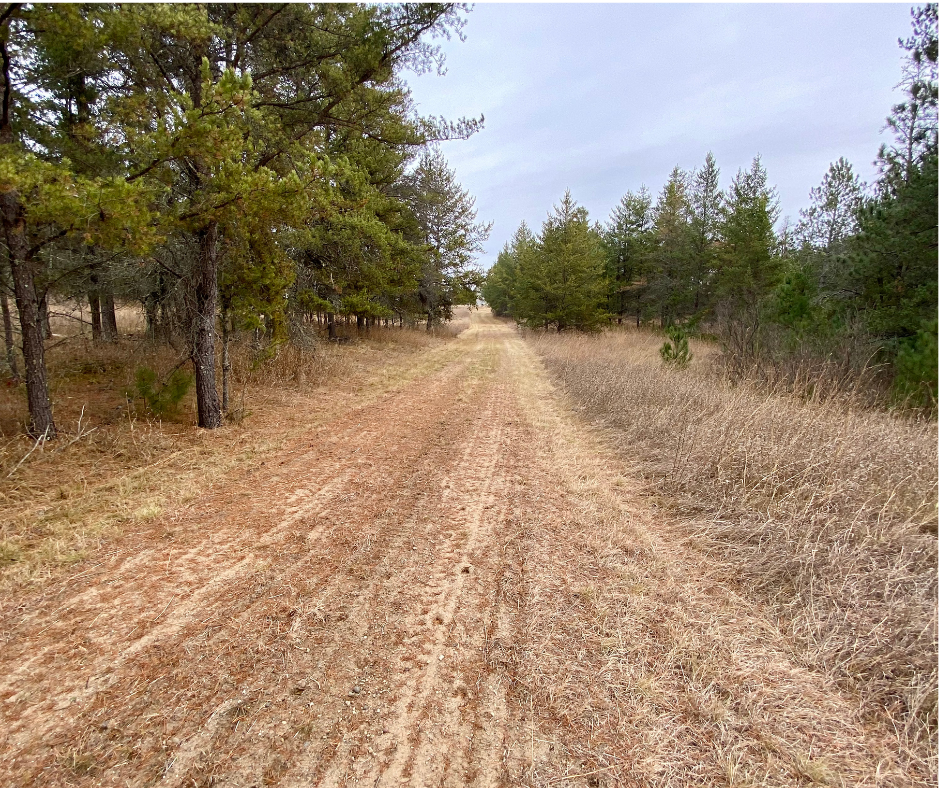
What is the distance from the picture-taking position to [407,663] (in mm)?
2332

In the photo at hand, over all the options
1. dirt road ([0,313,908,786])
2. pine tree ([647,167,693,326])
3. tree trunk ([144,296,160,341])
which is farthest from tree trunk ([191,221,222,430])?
pine tree ([647,167,693,326])

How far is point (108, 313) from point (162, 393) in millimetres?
5322

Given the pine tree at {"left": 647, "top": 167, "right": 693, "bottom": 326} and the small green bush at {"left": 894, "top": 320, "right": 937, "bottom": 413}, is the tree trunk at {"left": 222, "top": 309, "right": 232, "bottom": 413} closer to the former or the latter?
the small green bush at {"left": 894, "top": 320, "right": 937, "bottom": 413}

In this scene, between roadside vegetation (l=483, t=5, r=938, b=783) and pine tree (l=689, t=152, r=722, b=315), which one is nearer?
roadside vegetation (l=483, t=5, r=938, b=783)

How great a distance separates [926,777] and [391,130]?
837 centimetres

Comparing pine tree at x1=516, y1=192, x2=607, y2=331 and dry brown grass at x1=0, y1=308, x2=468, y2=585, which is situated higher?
pine tree at x1=516, y1=192, x2=607, y2=331

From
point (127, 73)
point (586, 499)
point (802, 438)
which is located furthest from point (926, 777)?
point (127, 73)

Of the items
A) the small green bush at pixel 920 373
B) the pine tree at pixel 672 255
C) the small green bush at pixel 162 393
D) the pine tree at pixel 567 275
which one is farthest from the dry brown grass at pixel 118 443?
the pine tree at pixel 672 255

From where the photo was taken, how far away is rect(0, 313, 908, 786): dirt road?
1800 mm

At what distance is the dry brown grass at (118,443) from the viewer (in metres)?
3.56

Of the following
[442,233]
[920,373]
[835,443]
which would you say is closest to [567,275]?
[442,233]

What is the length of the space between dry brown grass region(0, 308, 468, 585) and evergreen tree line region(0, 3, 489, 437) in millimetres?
523

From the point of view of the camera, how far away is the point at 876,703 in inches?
81.1

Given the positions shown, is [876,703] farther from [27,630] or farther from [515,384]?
[515,384]
